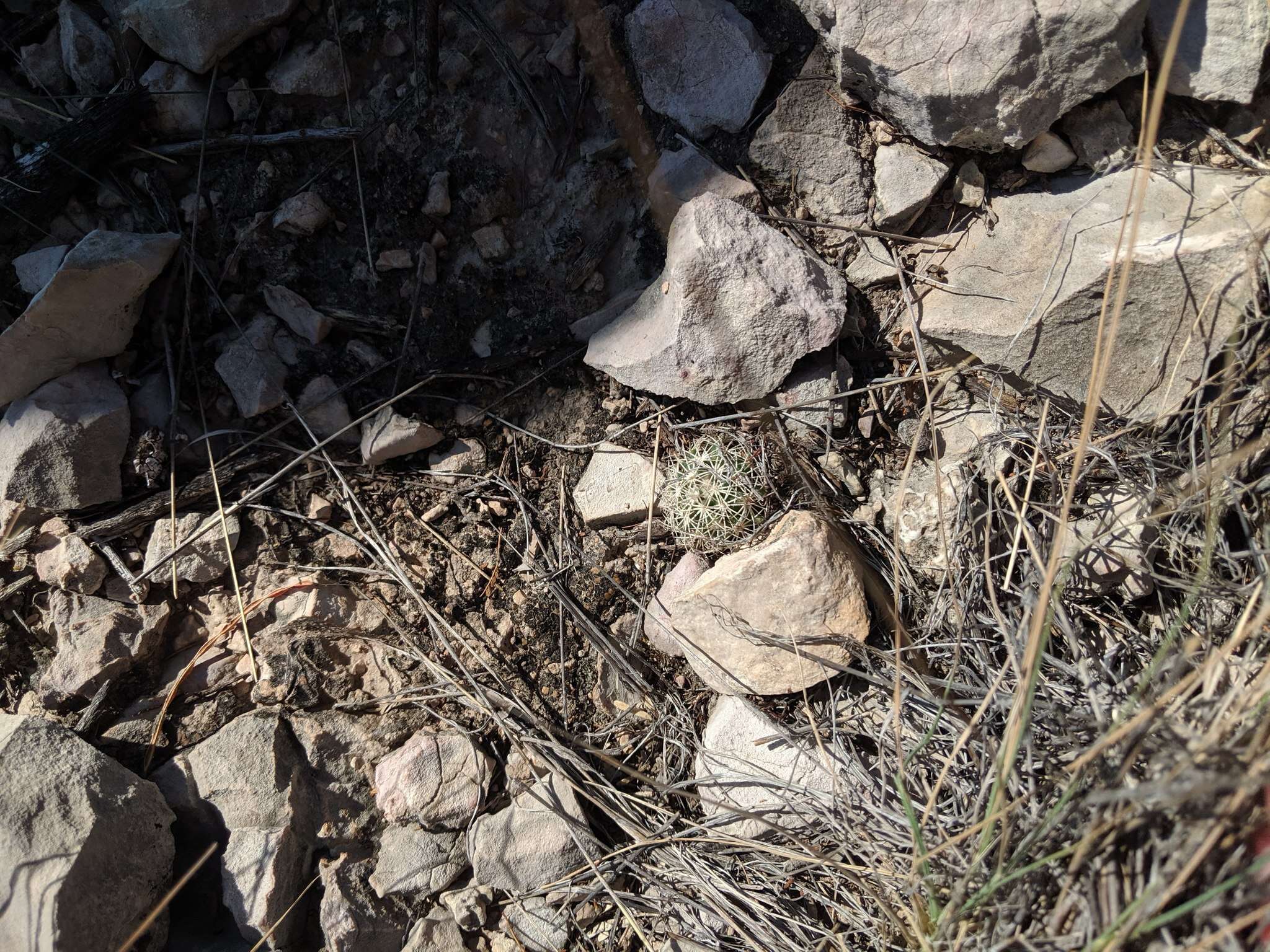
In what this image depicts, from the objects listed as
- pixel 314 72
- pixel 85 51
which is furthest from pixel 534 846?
pixel 85 51

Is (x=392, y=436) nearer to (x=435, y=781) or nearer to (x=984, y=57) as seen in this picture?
(x=435, y=781)

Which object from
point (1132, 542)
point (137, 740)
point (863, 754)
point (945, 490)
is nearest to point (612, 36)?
point (945, 490)

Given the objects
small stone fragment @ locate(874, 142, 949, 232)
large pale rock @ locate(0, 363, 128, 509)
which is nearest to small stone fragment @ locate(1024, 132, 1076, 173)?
small stone fragment @ locate(874, 142, 949, 232)

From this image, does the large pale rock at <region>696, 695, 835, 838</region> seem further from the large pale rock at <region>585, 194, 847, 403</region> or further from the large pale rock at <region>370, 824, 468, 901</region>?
the large pale rock at <region>585, 194, 847, 403</region>

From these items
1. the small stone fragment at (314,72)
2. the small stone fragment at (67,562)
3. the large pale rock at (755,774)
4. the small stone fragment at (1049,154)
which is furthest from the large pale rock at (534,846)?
the small stone fragment at (314,72)

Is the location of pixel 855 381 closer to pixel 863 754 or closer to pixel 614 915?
pixel 863 754

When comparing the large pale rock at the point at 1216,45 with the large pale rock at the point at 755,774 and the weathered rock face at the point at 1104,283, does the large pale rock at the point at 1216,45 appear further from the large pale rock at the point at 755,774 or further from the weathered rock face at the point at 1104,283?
the large pale rock at the point at 755,774
